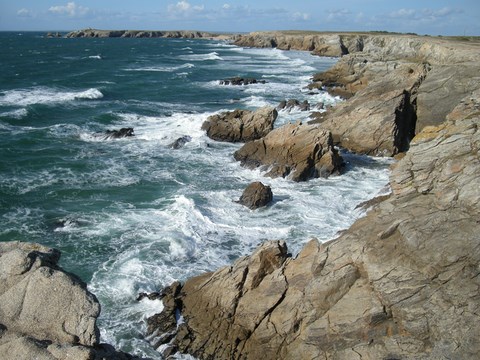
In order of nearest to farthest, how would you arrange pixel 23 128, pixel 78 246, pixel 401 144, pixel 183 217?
pixel 78 246
pixel 183 217
pixel 401 144
pixel 23 128

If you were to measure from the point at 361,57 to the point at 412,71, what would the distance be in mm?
29811

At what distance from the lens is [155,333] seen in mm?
15320

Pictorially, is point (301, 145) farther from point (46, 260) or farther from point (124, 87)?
point (124, 87)

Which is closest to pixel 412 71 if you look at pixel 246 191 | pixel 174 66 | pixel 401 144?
pixel 401 144

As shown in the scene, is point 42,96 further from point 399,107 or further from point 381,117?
point 399,107

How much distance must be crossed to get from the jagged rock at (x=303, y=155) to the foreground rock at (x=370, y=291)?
11.7m

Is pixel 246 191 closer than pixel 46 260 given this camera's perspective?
No

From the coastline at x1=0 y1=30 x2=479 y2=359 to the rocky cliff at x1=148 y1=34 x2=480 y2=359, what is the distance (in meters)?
0.03

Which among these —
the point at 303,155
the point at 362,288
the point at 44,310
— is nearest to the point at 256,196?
the point at 303,155

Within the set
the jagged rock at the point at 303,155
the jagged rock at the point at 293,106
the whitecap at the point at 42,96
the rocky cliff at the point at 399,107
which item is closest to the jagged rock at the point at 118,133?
the jagged rock at the point at 303,155

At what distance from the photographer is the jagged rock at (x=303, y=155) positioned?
28719 millimetres

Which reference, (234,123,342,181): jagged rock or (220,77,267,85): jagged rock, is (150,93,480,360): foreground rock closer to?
(234,123,342,181): jagged rock

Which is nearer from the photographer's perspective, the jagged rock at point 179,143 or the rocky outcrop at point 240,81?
the jagged rock at point 179,143

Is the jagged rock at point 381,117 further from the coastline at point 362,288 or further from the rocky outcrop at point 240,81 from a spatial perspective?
the rocky outcrop at point 240,81
